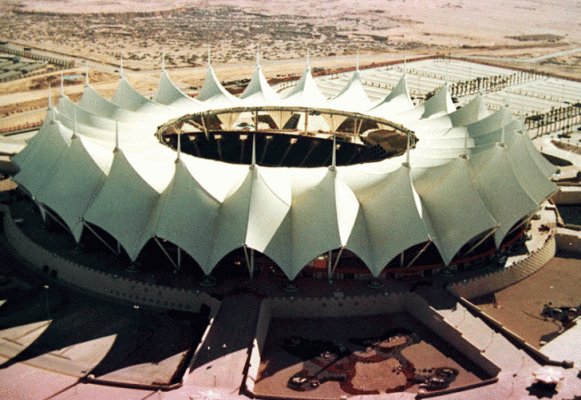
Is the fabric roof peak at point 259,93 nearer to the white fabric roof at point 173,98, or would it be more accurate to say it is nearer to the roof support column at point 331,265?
the white fabric roof at point 173,98

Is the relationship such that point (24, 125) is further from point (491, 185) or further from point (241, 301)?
point (491, 185)

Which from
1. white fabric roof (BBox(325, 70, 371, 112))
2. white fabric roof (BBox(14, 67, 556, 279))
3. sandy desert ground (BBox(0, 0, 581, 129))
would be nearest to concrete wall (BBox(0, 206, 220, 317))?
white fabric roof (BBox(14, 67, 556, 279))

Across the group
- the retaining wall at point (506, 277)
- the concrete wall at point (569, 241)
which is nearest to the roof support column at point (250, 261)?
the retaining wall at point (506, 277)

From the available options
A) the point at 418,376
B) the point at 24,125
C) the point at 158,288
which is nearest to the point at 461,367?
the point at 418,376

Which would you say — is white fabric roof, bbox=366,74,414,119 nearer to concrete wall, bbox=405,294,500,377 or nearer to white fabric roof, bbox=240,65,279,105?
white fabric roof, bbox=240,65,279,105

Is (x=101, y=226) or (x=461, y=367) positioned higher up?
(x=101, y=226)
